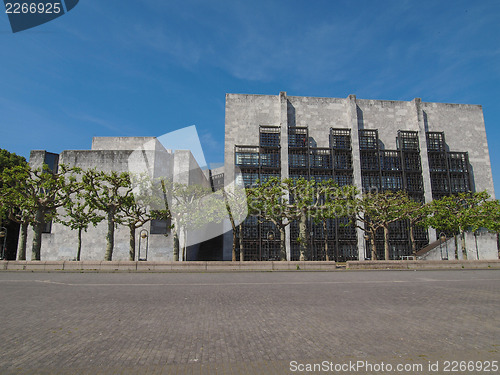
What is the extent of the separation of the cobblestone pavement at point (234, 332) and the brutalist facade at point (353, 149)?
27.5 m

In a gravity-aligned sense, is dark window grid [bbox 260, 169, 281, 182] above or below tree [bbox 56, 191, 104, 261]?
above

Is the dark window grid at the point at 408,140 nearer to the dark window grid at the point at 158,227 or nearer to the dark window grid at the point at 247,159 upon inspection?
the dark window grid at the point at 247,159

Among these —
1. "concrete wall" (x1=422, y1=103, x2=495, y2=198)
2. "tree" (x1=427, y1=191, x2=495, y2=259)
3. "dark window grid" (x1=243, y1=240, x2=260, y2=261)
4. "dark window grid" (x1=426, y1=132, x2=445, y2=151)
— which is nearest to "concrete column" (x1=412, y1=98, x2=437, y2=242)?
"dark window grid" (x1=426, y1=132, x2=445, y2=151)

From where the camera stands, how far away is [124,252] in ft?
108

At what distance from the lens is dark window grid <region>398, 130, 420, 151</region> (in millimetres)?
40188

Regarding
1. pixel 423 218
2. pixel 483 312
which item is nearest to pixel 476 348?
pixel 483 312

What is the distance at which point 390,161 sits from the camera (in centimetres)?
4016

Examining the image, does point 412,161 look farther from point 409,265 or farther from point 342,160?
point 409,265

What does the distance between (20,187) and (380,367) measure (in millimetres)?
26540

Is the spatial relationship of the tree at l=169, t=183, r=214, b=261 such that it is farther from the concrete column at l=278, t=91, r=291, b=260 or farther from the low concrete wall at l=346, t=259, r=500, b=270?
the concrete column at l=278, t=91, r=291, b=260

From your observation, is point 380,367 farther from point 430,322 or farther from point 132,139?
point 132,139

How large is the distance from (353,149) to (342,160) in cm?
179

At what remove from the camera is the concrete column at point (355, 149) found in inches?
1439

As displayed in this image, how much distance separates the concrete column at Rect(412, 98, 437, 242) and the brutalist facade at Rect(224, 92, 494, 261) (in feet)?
0.35
